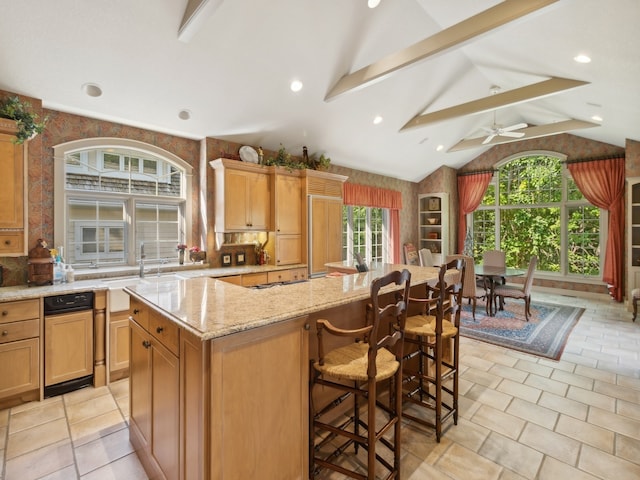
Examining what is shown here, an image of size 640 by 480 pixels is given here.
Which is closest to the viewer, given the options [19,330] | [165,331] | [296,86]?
[165,331]

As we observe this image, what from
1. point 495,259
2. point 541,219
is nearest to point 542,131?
point 541,219

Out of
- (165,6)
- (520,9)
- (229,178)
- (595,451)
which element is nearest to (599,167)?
(520,9)

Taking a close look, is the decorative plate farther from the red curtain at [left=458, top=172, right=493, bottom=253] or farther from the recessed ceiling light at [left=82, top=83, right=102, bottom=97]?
the red curtain at [left=458, top=172, right=493, bottom=253]

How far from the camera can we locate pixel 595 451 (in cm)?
207

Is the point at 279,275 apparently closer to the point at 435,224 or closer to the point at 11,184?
the point at 11,184

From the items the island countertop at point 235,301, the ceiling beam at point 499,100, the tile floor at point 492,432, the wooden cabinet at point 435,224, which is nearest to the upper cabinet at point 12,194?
the tile floor at point 492,432

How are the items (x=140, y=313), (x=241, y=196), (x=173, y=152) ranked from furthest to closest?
(x=241, y=196)
(x=173, y=152)
(x=140, y=313)

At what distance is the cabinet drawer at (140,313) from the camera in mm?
1841

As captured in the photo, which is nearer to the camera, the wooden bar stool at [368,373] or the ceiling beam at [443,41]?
the wooden bar stool at [368,373]

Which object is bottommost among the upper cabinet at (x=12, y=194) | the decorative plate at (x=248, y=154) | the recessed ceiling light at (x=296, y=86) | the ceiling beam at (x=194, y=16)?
the upper cabinet at (x=12, y=194)

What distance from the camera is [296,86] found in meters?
3.76

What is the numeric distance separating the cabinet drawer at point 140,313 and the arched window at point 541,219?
312 inches

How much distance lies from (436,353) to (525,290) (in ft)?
12.0

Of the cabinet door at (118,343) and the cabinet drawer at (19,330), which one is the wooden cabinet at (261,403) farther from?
the cabinet drawer at (19,330)
